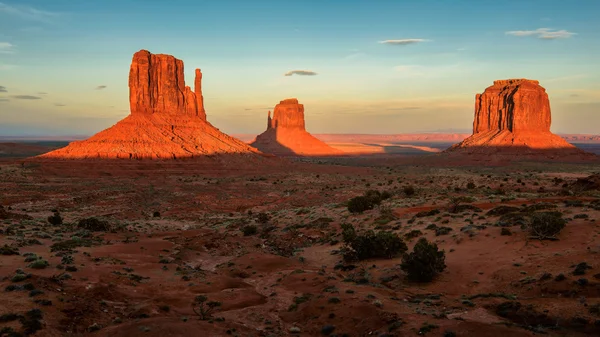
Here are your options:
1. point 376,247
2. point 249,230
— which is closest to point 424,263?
point 376,247

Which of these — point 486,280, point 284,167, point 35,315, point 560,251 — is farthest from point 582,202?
point 284,167

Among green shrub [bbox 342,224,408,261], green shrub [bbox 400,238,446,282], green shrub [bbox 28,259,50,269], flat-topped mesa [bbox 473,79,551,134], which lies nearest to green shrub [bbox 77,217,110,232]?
green shrub [bbox 28,259,50,269]

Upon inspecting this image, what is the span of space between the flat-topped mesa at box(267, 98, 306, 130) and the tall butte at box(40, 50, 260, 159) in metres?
81.9

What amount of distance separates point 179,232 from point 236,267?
A: 39.6 ft

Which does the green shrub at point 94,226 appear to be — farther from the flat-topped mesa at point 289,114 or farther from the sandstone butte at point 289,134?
the flat-topped mesa at point 289,114

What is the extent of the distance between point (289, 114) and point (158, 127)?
101 m

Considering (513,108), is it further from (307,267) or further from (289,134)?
(307,267)

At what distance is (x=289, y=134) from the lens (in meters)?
192

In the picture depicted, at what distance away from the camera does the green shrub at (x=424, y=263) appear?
636 inches

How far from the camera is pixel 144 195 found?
53.2m

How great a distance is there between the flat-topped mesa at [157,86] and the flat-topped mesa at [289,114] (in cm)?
8587

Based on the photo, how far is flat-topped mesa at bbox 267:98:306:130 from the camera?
191 m

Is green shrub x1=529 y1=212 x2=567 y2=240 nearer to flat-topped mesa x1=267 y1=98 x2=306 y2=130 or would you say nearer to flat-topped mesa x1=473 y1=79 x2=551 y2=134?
flat-topped mesa x1=473 y1=79 x2=551 y2=134

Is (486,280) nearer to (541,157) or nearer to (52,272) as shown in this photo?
(52,272)
